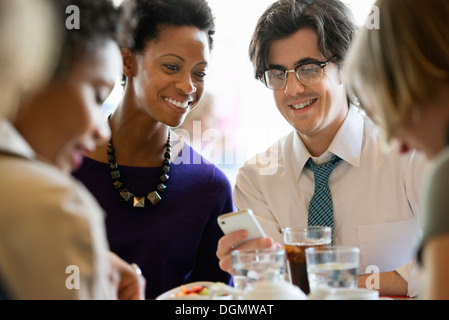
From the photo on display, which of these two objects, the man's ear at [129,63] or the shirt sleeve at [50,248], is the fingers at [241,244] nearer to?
the shirt sleeve at [50,248]

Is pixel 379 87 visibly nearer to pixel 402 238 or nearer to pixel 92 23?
pixel 92 23

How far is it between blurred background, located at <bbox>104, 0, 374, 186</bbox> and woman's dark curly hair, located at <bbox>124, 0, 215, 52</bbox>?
1619mm

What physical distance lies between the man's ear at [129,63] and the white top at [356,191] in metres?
0.63

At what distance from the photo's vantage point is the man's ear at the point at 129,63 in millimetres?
2168

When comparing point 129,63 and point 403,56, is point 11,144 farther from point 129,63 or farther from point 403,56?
point 129,63

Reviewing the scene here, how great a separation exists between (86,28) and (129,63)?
48.2 inches

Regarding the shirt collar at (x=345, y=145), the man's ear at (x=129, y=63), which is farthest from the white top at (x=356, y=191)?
the man's ear at (x=129, y=63)

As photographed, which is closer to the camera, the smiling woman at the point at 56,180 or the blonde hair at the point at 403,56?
the smiling woman at the point at 56,180

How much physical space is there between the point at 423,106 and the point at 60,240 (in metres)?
0.61

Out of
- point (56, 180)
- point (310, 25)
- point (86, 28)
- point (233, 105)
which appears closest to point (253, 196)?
point (310, 25)

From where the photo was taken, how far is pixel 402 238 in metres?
2.04

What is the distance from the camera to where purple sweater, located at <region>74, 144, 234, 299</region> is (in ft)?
6.53

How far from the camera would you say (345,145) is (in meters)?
2.17

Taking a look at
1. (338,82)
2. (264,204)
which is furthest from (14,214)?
(338,82)
